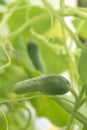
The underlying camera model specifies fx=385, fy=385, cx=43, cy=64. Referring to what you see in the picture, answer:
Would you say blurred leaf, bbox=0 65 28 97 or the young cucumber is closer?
the young cucumber

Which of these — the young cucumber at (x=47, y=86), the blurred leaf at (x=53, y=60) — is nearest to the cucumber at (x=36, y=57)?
the blurred leaf at (x=53, y=60)

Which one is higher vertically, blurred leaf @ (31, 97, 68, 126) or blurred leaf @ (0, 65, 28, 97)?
blurred leaf @ (0, 65, 28, 97)

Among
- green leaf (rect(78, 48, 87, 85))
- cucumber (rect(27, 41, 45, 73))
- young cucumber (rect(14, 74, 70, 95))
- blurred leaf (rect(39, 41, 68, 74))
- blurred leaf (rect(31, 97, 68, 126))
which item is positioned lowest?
green leaf (rect(78, 48, 87, 85))

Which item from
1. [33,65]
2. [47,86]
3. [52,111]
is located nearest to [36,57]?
[33,65]

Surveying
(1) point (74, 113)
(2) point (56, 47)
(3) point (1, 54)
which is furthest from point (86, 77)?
(2) point (56, 47)

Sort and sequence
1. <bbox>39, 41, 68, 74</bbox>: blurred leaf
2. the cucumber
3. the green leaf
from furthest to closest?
<bbox>39, 41, 68, 74</bbox>: blurred leaf → the cucumber → the green leaf

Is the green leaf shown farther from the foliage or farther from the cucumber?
the cucumber

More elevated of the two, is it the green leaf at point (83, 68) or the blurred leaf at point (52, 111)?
the blurred leaf at point (52, 111)

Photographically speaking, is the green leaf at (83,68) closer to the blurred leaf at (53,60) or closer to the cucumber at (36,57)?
the cucumber at (36,57)

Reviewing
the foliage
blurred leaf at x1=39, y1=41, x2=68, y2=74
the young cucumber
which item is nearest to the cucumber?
the foliage

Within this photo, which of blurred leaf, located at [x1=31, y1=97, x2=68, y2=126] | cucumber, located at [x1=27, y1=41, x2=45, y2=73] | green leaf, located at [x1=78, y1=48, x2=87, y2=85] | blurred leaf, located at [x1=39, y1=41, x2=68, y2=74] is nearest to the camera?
green leaf, located at [x1=78, y1=48, x2=87, y2=85]
